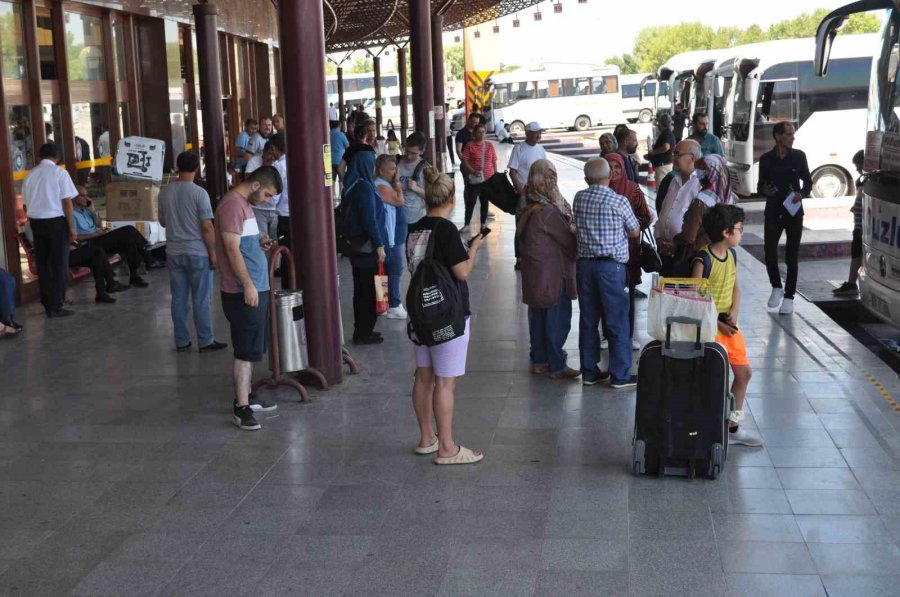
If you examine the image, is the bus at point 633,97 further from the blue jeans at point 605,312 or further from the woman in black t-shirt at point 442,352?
the woman in black t-shirt at point 442,352

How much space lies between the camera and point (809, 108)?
22.8m

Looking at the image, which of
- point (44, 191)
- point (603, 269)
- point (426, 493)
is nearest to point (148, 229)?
point (44, 191)

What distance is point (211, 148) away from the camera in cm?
1631

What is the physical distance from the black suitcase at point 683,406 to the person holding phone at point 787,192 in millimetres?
4829

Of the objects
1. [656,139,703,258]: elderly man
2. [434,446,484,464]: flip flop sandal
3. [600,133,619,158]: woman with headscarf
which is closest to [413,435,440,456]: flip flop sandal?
[434,446,484,464]: flip flop sandal

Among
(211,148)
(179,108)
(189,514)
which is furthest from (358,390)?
(179,108)

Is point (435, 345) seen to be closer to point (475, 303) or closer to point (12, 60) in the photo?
point (475, 303)

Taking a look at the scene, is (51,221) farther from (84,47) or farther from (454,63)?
(454,63)

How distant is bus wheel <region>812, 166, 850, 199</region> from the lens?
73.0 ft

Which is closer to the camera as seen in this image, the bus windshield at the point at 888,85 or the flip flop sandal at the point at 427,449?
the flip flop sandal at the point at 427,449

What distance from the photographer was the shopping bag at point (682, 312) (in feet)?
20.2

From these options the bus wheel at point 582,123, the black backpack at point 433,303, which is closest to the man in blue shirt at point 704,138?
the black backpack at point 433,303

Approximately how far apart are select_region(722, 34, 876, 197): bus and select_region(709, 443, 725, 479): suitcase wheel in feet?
55.3

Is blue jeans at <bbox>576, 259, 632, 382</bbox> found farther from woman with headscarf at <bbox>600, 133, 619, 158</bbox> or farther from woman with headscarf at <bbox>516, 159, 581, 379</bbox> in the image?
woman with headscarf at <bbox>600, 133, 619, 158</bbox>
